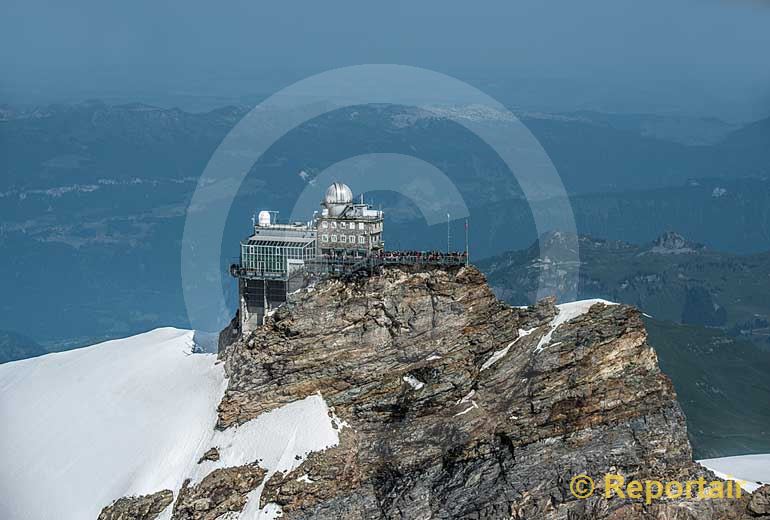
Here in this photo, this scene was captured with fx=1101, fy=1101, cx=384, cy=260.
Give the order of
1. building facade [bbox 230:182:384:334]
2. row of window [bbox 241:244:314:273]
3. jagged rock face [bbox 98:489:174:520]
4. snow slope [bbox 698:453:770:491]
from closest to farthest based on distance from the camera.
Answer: jagged rock face [bbox 98:489:174:520] < building facade [bbox 230:182:384:334] < row of window [bbox 241:244:314:273] < snow slope [bbox 698:453:770:491]

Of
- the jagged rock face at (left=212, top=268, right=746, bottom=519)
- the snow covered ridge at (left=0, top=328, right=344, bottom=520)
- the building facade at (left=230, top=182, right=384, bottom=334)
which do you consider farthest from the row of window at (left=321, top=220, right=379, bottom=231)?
the snow covered ridge at (left=0, top=328, right=344, bottom=520)

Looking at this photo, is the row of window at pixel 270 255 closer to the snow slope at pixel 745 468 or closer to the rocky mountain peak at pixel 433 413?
the rocky mountain peak at pixel 433 413

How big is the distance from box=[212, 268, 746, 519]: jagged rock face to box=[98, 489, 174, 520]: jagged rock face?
477 inches

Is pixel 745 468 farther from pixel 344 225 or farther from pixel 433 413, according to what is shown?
pixel 344 225

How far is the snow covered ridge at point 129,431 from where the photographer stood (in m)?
133

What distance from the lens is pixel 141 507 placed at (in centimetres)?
13175

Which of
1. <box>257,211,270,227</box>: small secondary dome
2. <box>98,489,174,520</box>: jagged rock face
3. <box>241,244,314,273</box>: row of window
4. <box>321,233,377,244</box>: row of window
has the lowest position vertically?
<box>98,489,174,520</box>: jagged rock face

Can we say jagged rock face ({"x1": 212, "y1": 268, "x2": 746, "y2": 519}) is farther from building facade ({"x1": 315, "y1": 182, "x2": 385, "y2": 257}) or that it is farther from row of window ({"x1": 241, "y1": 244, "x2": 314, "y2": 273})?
building facade ({"x1": 315, "y1": 182, "x2": 385, "y2": 257})

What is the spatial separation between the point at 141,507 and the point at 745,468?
92380 millimetres

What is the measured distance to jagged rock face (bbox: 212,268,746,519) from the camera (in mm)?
124875

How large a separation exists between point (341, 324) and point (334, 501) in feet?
70.9

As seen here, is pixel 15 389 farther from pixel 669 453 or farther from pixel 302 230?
pixel 669 453

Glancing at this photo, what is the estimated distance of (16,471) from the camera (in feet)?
500

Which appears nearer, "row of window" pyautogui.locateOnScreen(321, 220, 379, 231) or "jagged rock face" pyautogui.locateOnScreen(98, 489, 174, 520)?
"jagged rock face" pyautogui.locateOnScreen(98, 489, 174, 520)
